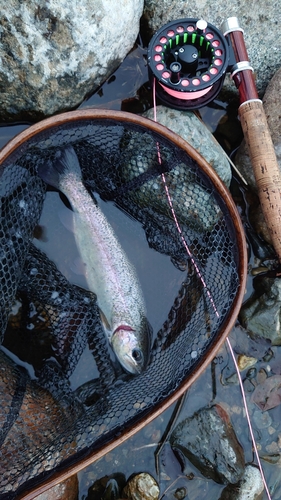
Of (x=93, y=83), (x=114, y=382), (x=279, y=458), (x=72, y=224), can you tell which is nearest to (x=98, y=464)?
(x=114, y=382)

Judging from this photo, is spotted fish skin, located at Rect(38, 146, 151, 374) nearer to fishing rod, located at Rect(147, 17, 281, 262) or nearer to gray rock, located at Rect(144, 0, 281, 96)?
fishing rod, located at Rect(147, 17, 281, 262)

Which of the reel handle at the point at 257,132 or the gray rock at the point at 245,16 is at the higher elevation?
the gray rock at the point at 245,16

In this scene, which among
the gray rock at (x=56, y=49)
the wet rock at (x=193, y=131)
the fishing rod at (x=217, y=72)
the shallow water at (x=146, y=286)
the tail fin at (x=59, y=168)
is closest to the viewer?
the gray rock at (x=56, y=49)

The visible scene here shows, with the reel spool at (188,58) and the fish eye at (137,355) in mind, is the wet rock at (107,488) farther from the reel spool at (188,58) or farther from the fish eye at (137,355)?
the reel spool at (188,58)

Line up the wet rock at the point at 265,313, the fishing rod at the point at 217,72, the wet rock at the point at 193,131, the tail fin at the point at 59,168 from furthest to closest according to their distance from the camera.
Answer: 1. the wet rock at the point at 265,313
2. the wet rock at the point at 193,131
3. the tail fin at the point at 59,168
4. the fishing rod at the point at 217,72

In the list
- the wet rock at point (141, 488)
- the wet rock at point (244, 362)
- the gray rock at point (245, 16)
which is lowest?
the wet rock at point (141, 488)

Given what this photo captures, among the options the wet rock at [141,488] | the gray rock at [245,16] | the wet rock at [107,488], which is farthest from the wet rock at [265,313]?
the gray rock at [245,16]
